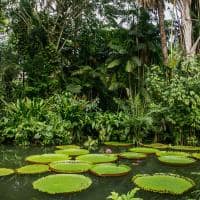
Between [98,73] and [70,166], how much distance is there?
723 centimetres

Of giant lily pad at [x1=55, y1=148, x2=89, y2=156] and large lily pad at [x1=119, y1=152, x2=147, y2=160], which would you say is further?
giant lily pad at [x1=55, y1=148, x2=89, y2=156]

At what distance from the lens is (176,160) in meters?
7.59

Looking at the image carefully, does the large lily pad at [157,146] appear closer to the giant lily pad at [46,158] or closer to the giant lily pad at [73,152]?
the giant lily pad at [73,152]

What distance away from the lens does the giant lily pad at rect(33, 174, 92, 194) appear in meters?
5.57

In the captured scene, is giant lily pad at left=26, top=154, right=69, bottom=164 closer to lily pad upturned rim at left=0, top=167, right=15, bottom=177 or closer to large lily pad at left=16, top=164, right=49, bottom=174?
large lily pad at left=16, top=164, right=49, bottom=174

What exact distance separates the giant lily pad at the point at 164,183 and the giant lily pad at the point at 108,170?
44cm

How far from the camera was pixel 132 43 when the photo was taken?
14102 mm

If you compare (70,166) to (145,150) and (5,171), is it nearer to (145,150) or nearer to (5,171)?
(5,171)

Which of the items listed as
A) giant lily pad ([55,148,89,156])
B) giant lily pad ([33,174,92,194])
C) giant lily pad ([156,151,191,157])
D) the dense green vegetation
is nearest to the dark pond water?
giant lily pad ([33,174,92,194])

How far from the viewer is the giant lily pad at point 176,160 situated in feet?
24.5

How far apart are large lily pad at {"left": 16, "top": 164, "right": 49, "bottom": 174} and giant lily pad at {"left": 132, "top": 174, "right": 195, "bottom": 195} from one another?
1.66 m

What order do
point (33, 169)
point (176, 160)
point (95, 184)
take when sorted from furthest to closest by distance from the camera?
1. point (176, 160)
2. point (33, 169)
3. point (95, 184)

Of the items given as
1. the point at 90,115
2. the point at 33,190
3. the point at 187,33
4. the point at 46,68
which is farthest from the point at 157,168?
the point at 46,68

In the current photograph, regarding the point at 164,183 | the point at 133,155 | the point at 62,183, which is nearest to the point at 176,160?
the point at 133,155
